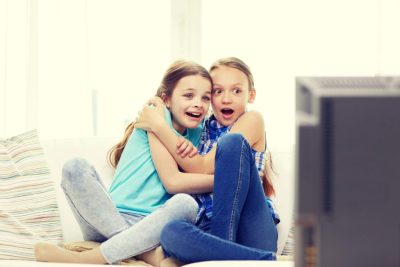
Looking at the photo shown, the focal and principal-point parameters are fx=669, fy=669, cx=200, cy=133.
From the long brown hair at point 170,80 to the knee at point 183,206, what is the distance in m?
0.47

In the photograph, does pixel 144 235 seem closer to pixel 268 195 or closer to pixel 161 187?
pixel 161 187

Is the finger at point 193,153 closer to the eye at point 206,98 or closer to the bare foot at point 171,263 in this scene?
the eye at point 206,98

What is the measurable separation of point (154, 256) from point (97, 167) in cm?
56

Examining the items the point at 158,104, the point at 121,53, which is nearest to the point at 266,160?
the point at 158,104

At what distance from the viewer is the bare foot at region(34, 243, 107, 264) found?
65.6 inches

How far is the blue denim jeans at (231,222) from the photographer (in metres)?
1.54

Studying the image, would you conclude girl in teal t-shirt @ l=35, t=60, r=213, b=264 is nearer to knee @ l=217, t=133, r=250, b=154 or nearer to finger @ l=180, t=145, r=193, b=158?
finger @ l=180, t=145, r=193, b=158

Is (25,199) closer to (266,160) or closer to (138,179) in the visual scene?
(138,179)

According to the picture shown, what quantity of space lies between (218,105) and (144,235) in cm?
58

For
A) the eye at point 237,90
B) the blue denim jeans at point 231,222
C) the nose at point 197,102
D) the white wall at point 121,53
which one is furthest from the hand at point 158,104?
the white wall at point 121,53

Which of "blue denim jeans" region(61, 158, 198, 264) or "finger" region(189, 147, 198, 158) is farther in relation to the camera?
"finger" region(189, 147, 198, 158)

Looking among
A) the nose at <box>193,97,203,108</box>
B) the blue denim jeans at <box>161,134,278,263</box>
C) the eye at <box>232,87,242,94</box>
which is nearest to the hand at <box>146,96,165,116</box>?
the nose at <box>193,97,203,108</box>

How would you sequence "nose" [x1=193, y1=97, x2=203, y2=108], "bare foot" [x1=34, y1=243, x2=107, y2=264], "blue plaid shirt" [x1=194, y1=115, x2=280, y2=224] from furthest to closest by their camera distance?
"nose" [x1=193, y1=97, x2=203, y2=108] → "blue plaid shirt" [x1=194, y1=115, x2=280, y2=224] → "bare foot" [x1=34, y1=243, x2=107, y2=264]

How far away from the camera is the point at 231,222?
1709 millimetres
